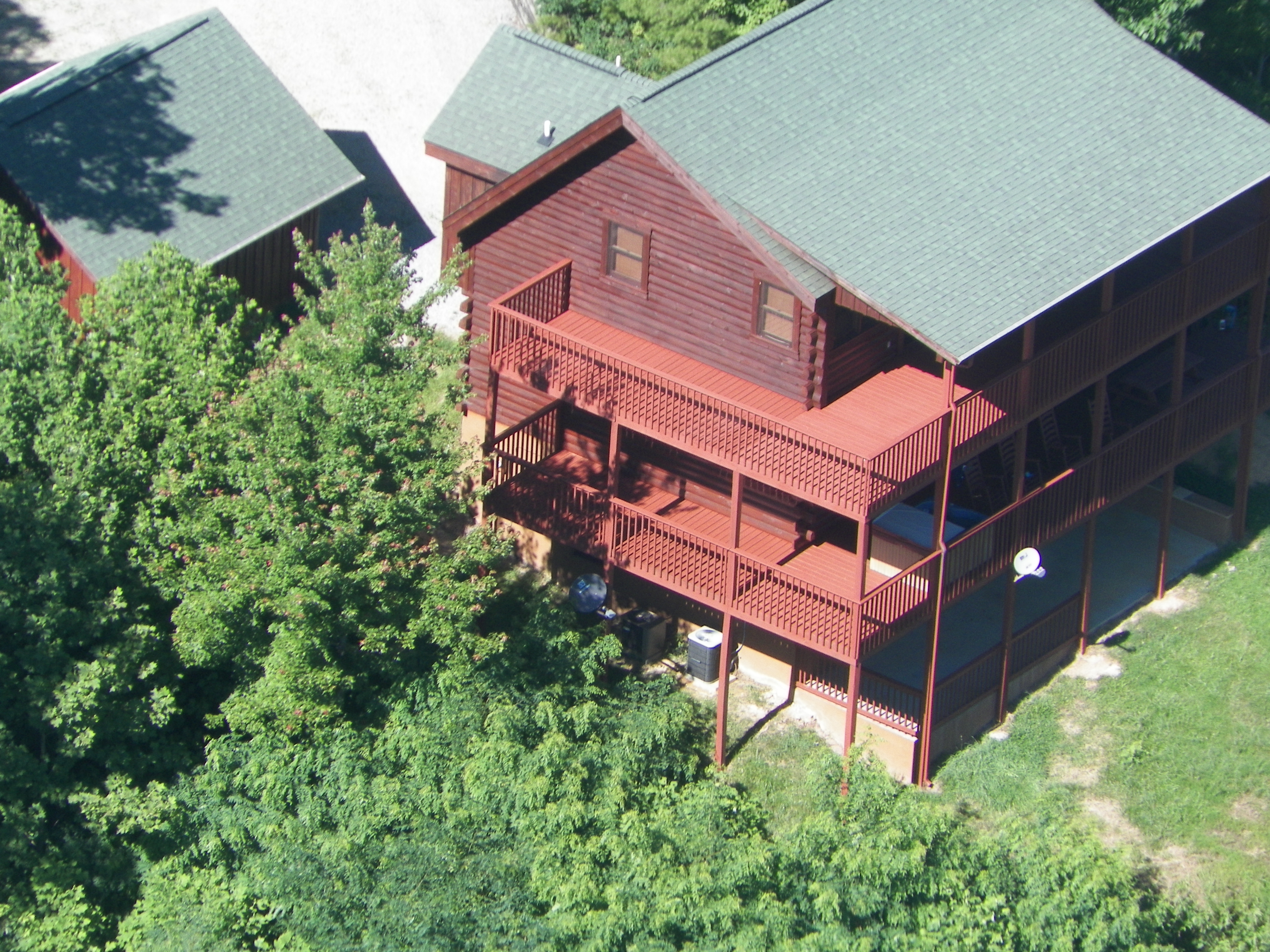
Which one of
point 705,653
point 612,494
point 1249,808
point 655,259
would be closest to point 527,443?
point 612,494

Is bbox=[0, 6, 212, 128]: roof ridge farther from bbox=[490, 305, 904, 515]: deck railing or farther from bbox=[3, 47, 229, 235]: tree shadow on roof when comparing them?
bbox=[490, 305, 904, 515]: deck railing

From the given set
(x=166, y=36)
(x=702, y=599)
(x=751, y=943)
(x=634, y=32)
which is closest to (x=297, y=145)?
(x=166, y=36)

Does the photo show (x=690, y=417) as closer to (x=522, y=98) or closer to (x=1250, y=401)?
(x=522, y=98)

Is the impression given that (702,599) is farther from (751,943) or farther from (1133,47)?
(1133,47)

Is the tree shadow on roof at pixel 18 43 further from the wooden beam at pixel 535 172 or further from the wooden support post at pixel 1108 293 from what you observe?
the wooden support post at pixel 1108 293

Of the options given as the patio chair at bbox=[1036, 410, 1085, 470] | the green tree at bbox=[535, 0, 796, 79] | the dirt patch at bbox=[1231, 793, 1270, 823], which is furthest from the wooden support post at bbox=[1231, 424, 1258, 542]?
the green tree at bbox=[535, 0, 796, 79]

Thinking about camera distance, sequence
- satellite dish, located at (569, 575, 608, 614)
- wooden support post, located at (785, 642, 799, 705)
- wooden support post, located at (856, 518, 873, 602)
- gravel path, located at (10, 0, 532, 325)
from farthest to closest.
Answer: gravel path, located at (10, 0, 532, 325) < satellite dish, located at (569, 575, 608, 614) < wooden support post, located at (785, 642, 799, 705) < wooden support post, located at (856, 518, 873, 602)

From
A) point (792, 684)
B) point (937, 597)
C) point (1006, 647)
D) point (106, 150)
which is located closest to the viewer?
point (937, 597)

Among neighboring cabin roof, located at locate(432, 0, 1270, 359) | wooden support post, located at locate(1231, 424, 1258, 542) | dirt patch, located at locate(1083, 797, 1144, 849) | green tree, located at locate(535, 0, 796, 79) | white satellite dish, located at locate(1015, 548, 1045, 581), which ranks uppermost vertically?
neighboring cabin roof, located at locate(432, 0, 1270, 359)
